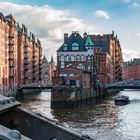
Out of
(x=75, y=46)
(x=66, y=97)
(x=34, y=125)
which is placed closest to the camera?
(x=34, y=125)

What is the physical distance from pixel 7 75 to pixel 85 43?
2644 cm

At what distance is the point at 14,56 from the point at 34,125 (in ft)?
309

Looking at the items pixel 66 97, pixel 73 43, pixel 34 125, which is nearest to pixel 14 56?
pixel 73 43

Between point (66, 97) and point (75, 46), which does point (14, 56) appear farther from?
point (66, 97)

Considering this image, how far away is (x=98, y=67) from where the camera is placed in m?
120

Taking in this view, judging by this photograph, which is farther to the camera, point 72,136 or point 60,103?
point 60,103

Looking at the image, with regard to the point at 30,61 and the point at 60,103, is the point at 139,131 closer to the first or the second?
the point at 60,103

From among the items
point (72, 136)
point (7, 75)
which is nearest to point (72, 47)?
point (7, 75)

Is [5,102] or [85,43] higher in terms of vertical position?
[85,43]

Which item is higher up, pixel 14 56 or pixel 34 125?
pixel 14 56

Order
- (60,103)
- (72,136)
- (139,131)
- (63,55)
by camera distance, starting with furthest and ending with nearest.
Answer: (63,55), (60,103), (139,131), (72,136)

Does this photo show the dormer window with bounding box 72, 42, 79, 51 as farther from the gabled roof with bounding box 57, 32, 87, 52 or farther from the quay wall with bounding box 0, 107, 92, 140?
the quay wall with bounding box 0, 107, 92, 140

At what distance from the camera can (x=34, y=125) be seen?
9672 mm

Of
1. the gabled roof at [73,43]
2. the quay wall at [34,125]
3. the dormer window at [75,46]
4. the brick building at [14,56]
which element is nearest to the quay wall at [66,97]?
the brick building at [14,56]
